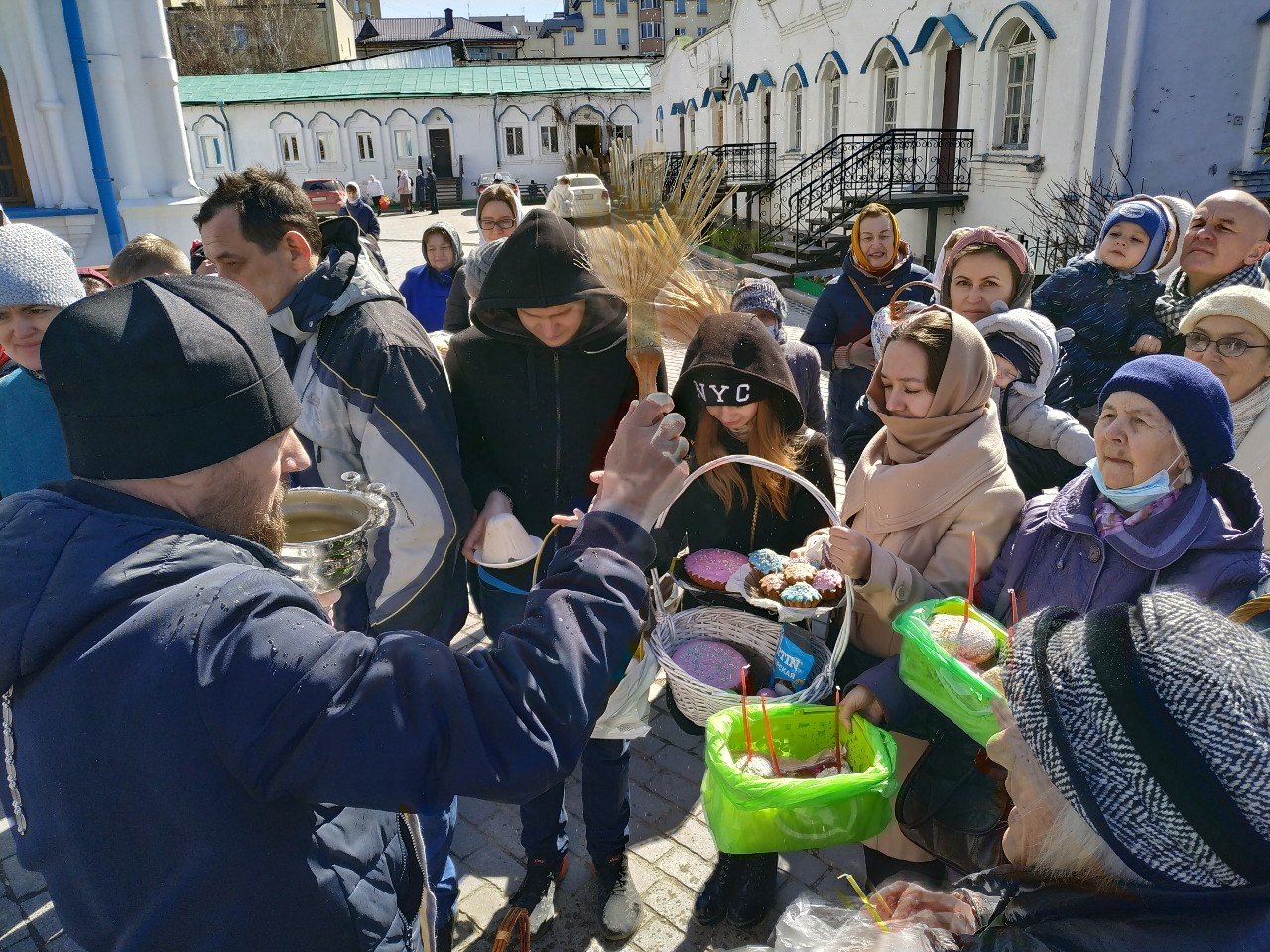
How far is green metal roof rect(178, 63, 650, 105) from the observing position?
34.7 meters

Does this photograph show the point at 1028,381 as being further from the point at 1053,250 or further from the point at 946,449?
the point at 1053,250

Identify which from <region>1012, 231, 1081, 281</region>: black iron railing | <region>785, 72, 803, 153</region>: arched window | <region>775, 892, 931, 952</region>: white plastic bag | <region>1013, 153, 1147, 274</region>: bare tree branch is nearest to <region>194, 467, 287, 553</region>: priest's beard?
<region>775, 892, 931, 952</region>: white plastic bag

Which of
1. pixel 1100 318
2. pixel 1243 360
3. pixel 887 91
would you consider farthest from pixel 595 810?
pixel 887 91

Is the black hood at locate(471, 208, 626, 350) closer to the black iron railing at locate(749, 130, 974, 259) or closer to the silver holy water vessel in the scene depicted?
the silver holy water vessel

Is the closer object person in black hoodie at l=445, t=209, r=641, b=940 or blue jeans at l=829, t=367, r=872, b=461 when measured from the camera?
person in black hoodie at l=445, t=209, r=641, b=940

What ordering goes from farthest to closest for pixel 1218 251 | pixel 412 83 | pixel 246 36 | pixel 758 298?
pixel 246 36, pixel 412 83, pixel 758 298, pixel 1218 251

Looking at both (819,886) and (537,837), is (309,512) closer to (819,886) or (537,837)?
(537,837)

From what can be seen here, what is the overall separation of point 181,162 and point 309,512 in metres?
10.1

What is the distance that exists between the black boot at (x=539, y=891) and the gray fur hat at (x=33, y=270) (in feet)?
7.74

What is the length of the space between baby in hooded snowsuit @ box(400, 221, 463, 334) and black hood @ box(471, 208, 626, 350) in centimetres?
379

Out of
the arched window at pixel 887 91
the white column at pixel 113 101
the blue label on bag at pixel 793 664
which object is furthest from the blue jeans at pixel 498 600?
the arched window at pixel 887 91

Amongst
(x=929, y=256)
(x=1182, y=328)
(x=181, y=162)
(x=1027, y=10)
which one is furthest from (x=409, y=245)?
(x=1182, y=328)

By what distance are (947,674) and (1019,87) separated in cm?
1322

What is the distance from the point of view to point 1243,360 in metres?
2.79
